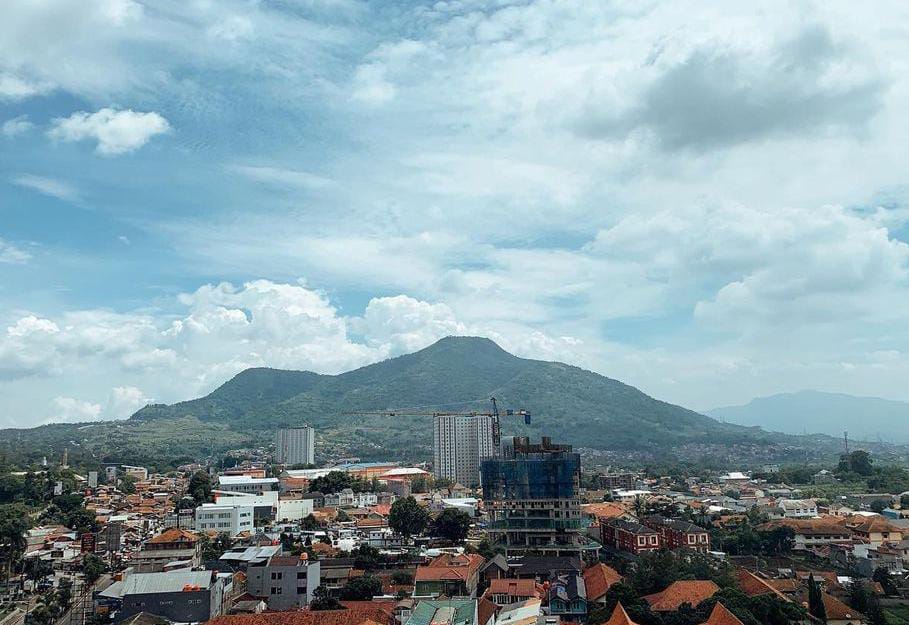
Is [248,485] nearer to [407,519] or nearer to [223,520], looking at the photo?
[223,520]

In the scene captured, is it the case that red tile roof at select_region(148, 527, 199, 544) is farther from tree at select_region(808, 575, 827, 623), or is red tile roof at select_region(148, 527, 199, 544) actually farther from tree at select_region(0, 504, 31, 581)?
tree at select_region(808, 575, 827, 623)

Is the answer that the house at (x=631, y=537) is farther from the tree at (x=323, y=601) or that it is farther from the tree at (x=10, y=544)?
the tree at (x=10, y=544)

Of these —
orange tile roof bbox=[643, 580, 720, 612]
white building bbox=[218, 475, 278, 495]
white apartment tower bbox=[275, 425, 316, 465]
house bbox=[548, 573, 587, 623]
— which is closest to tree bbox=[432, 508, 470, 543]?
house bbox=[548, 573, 587, 623]

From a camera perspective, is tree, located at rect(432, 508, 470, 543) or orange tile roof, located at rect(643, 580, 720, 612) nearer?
orange tile roof, located at rect(643, 580, 720, 612)

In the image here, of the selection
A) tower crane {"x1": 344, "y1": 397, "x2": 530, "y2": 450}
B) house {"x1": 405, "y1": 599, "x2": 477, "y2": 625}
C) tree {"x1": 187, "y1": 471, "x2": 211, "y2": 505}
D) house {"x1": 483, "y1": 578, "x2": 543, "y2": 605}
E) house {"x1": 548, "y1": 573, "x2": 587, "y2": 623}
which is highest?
tower crane {"x1": 344, "y1": 397, "x2": 530, "y2": 450}

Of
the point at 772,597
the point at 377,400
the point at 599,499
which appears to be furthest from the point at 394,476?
the point at 377,400

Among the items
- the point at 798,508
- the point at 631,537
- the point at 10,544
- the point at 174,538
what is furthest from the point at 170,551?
the point at 798,508

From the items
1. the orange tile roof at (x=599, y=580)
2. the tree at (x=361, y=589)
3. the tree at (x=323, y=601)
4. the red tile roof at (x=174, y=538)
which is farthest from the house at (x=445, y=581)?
the red tile roof at (x=174, y=538)

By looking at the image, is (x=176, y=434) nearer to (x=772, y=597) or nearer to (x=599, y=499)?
(x=599, y=499)
